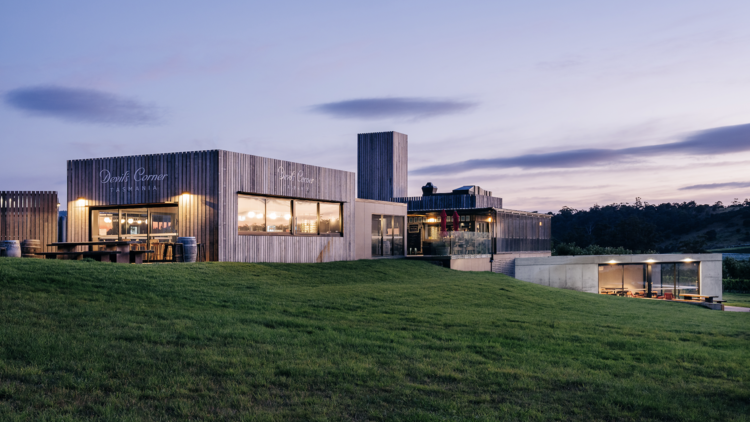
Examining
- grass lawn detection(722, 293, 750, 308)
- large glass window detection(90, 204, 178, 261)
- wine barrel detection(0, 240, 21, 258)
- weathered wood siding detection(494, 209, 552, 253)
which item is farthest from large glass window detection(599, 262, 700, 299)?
wine barrel detection(0, 240, 21, 258)

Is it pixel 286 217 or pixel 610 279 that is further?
pixel 610 279

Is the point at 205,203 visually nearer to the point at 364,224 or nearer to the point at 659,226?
the point at 364,224

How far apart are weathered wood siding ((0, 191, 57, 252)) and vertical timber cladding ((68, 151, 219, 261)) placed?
85 cm

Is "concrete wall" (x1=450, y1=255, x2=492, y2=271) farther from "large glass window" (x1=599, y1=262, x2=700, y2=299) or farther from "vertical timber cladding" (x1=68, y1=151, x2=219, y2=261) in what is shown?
"vertical timber cladding" (x1=68, y1=151, x2=219, y2=261)

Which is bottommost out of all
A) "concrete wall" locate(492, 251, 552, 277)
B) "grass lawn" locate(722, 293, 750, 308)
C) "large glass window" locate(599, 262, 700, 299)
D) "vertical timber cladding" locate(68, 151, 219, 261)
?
"grass lawn" locate(722, 293, 750, 308)

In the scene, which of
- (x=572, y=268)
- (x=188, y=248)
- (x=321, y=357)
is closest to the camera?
(x=321, y=357)

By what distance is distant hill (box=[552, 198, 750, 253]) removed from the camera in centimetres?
7562

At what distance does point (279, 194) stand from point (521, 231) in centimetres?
1743

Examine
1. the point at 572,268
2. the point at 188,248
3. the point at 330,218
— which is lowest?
the point at 572,268

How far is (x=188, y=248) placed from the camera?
701 inches

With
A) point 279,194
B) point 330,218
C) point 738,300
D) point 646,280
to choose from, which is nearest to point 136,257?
point 279,194

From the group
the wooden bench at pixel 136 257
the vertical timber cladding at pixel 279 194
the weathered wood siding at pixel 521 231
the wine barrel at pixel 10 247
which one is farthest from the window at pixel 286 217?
the weathered wood siding at pixel 521 231

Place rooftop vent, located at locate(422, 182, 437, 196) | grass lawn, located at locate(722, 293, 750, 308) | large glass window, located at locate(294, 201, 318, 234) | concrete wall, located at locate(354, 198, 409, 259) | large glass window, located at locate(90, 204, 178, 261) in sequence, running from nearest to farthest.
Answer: large glass window, located at locate(90, 204, 178, 261)
large glass window, located at locate(294, 201, 318, 234)
concrete wall, located at locate(354, 198, 409, 259)
grass lawn, located at locate(722, 293, 750, 308)
rooftop vent, located at locate(422, 182, 437, 196)

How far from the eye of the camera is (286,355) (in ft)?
23.2
